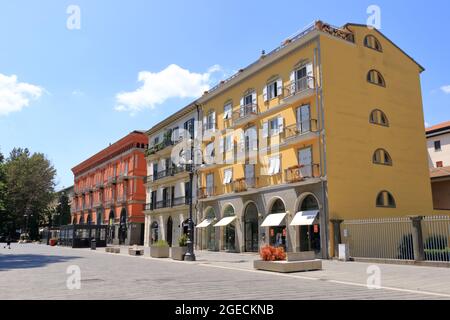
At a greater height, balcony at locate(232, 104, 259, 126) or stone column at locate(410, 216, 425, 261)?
balcony at locate(232, 104, 259, 126)

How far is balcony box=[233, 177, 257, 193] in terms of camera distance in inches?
1203

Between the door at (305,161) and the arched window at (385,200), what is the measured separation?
17.0 ft

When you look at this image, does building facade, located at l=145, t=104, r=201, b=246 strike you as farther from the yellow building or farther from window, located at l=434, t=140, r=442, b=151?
window, located at l=434, t=140, r=442, b=151

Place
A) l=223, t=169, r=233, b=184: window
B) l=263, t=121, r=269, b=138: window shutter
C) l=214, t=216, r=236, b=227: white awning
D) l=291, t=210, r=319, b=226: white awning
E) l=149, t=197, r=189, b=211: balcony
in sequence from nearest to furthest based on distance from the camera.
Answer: l=291, t=210, r=319, b=226: white awning < l=263, t=121, r=269, b=138: window shutter < l=214, t=216, r=236, b=227: white awning < l=223, t=169, r=233, b=184: window < l=149, t=197, r=189, b=211: balcony

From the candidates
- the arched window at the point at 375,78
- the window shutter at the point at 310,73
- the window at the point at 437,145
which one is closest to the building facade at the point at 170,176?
the window shutter at the point at 310,73

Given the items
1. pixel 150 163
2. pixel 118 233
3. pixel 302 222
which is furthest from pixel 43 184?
pixel 302 222

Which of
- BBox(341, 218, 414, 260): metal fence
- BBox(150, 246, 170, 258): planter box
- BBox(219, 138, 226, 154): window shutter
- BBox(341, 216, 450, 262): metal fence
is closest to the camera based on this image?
BBox(341, 216, 450, 262): metal fence

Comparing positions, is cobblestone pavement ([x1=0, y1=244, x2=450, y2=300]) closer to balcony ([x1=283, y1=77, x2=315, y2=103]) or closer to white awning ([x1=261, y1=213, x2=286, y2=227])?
white awning ([x1=261, y1=213, x2=286, y2=227])

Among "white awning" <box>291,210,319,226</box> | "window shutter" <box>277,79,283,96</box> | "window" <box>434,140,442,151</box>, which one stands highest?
"window shutter" <box>277,79,283,96</box>

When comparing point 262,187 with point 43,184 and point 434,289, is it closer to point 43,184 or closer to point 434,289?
point 434,289

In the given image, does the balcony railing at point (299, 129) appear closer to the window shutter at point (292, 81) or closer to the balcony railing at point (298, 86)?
the balcony railing at point (298, 86)

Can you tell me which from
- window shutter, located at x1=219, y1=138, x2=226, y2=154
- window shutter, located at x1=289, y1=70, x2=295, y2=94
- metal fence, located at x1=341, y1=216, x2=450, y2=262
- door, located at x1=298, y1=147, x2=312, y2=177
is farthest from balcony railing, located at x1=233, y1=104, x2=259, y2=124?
metal fence, located at x1=341, y1=216, x2=450, y2=262

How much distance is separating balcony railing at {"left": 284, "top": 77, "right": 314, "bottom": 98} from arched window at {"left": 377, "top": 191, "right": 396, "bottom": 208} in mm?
8406

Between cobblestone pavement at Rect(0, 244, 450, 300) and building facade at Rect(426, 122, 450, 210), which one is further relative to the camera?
building facade at Rect(426, 122, 450, 210)
